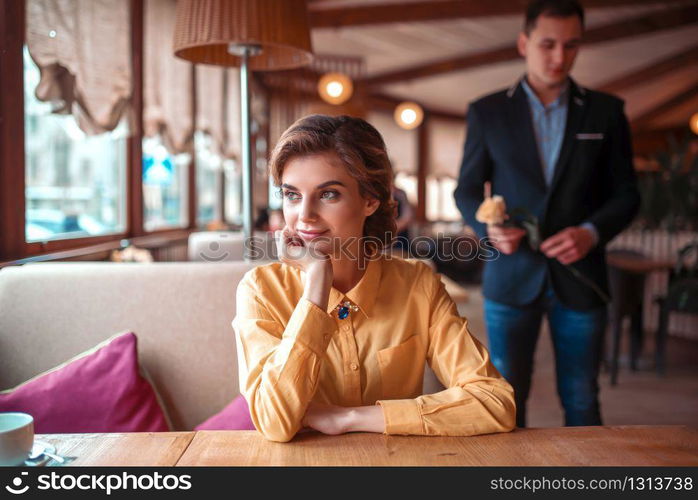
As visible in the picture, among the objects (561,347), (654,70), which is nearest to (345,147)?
(561,347)

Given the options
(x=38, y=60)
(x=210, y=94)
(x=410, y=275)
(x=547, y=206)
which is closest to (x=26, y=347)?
(x=410, y=275)

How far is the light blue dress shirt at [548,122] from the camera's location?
2076 millimetres

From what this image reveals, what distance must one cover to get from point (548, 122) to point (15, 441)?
1811 mm

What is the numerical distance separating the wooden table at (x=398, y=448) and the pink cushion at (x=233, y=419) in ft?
1.45

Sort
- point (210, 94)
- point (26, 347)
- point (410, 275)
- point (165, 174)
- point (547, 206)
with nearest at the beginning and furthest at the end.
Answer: point (410, 275) < point (26, 347) < point (547, 206) < point (165, 174) < point (210, 94)

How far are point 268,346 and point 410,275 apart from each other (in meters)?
0.37

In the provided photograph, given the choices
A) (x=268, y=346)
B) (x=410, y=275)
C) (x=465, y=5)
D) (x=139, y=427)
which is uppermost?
(x=465, y=5)

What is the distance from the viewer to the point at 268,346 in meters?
1.21

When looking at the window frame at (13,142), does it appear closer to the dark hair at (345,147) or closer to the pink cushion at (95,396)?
the pink cushion at (95,396)

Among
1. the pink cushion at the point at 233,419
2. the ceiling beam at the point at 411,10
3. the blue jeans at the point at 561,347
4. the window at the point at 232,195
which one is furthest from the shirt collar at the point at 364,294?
the window at the point at 232,195

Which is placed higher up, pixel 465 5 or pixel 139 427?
pixel 465 5

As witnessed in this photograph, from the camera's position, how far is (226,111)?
21.2 ft
